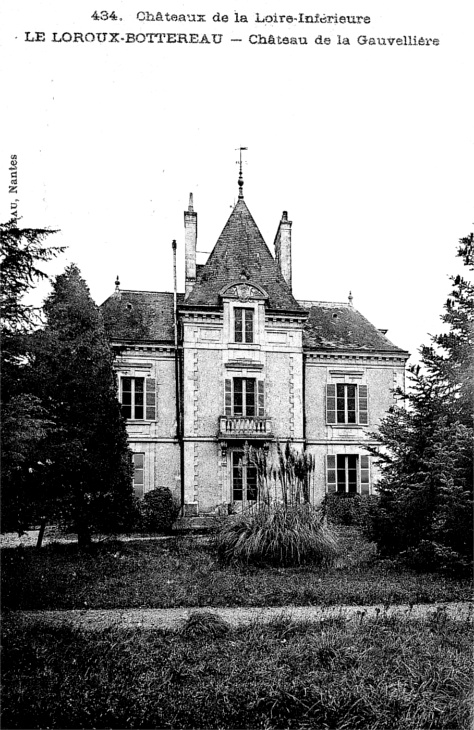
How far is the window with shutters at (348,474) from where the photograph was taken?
73.0ft

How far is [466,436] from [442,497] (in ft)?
3.63

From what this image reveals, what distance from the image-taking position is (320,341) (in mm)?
23250

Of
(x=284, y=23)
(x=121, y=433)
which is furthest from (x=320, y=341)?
(x=284, y=23)

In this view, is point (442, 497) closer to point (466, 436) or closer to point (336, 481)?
point (466, 436)

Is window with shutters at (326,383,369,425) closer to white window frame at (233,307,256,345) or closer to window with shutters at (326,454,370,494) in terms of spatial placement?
window with shutters at (326,454,370,494)

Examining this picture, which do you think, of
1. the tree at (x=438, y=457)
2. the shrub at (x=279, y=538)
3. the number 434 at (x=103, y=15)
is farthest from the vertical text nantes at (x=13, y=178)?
the shrub at (x=279, y=538)

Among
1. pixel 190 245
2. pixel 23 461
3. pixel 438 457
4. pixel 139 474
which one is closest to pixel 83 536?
pixel 23 461

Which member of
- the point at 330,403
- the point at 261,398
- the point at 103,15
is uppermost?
the point at 103,15

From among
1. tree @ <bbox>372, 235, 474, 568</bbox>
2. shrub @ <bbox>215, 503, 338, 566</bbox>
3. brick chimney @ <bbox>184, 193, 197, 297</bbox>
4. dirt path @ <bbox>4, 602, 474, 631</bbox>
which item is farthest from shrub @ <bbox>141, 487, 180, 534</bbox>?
dirt path @ <bbox>4, 602, 474, 631</bbox>

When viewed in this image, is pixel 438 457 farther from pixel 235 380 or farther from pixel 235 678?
pixel 235 380

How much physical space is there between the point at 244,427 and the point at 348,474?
13.6 feet

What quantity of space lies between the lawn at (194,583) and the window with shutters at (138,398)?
32.2ft

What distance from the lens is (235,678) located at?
5.12 meters

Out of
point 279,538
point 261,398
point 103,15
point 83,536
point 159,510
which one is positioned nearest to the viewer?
point 103,15
